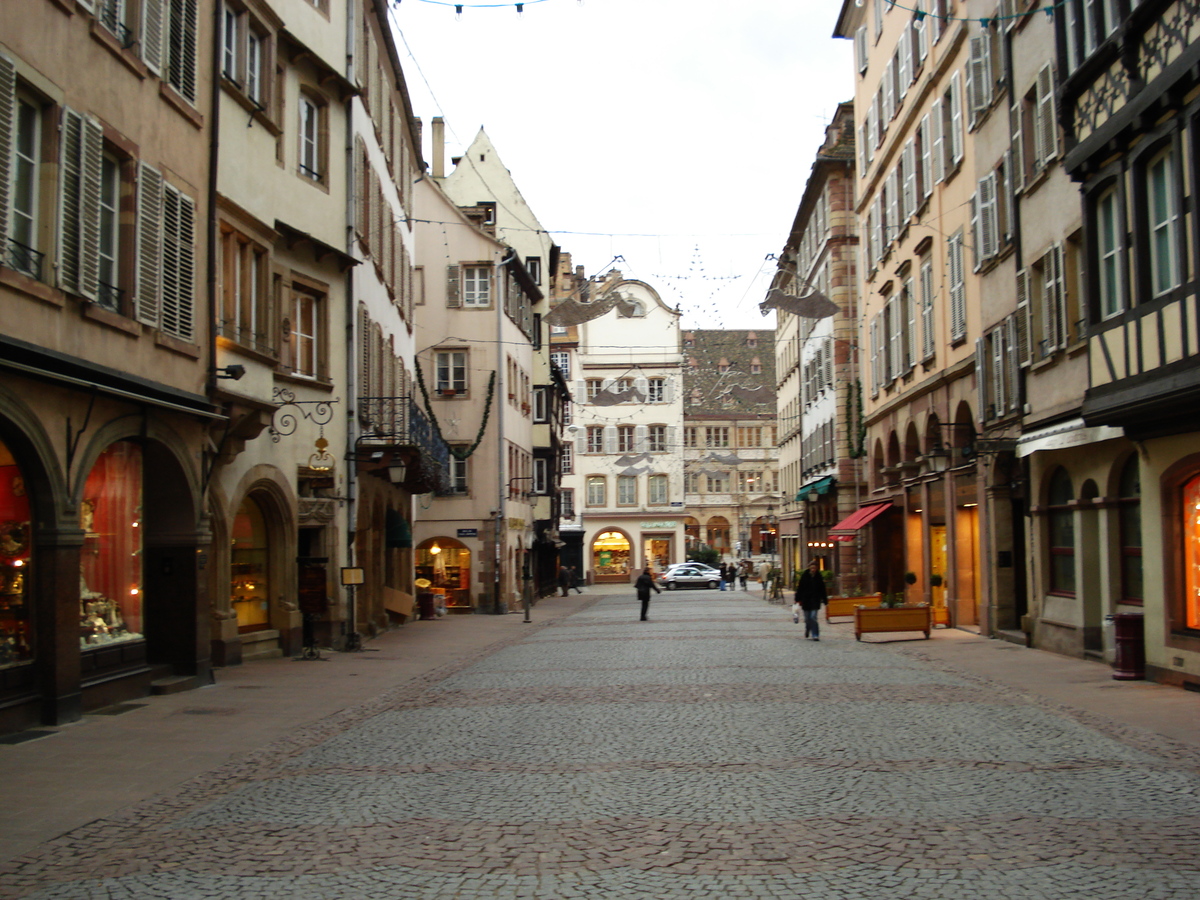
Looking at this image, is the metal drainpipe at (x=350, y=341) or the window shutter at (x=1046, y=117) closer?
the window shutter at (x=1046, y=117)

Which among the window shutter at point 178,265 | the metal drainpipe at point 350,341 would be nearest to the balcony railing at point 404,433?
the metal drainpipe at point 350,341

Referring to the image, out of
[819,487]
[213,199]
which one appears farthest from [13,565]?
[819,487]

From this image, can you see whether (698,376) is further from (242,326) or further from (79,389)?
(79,389)

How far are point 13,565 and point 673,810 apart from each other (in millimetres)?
8106

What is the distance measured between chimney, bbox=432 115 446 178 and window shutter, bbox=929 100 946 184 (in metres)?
30.9

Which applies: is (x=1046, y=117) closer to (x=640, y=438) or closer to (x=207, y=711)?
(x=207, y=711)

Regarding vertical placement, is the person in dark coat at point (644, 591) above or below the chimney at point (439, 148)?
below

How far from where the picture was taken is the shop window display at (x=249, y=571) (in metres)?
21.5

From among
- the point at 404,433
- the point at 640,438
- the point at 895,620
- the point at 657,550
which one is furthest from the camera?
the point at 657,550

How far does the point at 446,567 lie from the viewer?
149ft

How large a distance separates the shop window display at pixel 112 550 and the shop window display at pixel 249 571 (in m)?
4.07

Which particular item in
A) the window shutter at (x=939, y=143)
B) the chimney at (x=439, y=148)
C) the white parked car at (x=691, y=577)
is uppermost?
the chimney at (x=439, y=148)

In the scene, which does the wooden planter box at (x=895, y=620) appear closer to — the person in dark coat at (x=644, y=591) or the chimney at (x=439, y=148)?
the person in dark coat at (x=644, y=591)

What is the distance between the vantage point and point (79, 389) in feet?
45.6
